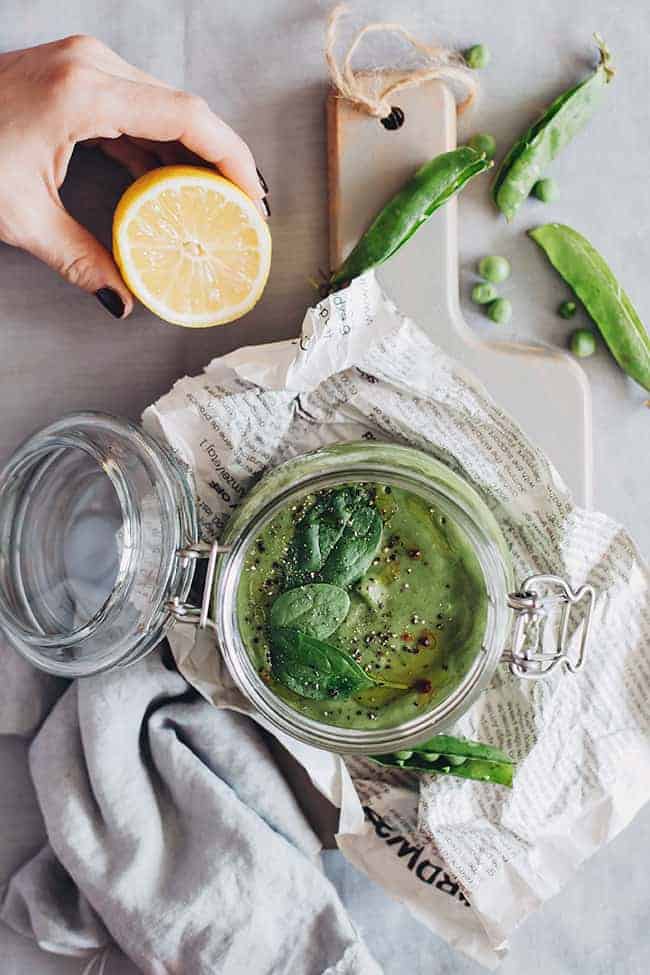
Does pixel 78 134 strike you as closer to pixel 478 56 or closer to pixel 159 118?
pixel 159 118

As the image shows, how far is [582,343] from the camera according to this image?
3.57 feet

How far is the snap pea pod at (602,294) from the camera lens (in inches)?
42.5

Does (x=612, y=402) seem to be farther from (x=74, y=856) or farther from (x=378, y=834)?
(x=74, y=856)

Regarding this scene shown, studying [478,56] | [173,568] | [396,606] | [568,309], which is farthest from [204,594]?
[478,56]

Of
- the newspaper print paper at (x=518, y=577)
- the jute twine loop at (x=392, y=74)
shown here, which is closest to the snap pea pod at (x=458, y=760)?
the newspaper print paper at (x=518, y=577)

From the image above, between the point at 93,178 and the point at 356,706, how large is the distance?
624 millimetres

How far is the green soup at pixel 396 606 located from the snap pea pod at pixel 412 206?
0.26 meters

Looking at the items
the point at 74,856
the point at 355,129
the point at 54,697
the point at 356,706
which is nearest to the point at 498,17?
the point at 355,129

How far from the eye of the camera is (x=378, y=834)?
1018 millimetres

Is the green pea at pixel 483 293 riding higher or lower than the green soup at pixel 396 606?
higher

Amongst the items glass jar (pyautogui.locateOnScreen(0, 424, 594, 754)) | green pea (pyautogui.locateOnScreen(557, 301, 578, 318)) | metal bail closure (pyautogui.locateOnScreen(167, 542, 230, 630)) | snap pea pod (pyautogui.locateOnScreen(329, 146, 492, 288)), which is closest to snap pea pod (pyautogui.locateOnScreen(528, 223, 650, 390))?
green pea (pyautogui.locateOnScreen(557, 301, 578, 318))

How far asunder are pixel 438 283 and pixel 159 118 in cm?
32

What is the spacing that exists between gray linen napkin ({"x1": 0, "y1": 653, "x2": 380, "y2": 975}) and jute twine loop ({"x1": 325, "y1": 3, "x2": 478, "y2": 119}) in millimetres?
605

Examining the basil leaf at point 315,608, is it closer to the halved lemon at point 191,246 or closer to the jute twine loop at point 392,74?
the halved lemon at point 191,246
